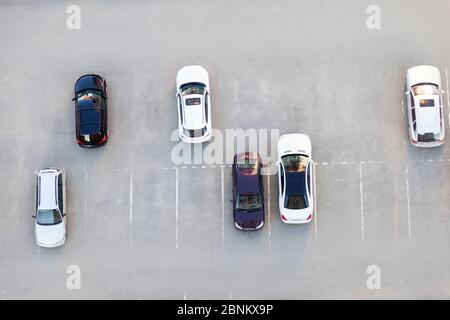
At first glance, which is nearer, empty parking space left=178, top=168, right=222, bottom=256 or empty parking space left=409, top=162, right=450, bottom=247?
empty parking space left=409, top=162, right=450, bottom=247

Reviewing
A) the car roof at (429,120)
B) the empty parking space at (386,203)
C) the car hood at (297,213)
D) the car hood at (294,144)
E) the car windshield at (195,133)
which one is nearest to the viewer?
the car roof at (429,120)

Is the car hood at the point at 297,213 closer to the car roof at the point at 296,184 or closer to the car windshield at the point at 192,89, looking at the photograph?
the car roof at the point at 296,184

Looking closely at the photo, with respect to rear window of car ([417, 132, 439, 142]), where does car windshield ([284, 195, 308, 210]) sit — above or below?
below

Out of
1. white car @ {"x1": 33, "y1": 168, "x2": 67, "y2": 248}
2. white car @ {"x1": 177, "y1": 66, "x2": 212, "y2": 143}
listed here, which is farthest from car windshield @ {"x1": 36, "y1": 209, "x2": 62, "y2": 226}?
white car @ {"x1": 177, "y1": 66, "x2": 212, "y2": 143}

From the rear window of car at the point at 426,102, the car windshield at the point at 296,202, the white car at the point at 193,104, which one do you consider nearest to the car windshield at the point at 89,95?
the white car at the point at 193,104

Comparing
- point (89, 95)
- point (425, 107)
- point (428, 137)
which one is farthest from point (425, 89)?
point (89, 95)

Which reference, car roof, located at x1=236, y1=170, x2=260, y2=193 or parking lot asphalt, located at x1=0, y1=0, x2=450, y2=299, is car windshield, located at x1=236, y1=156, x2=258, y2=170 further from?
parking lot asphalt, located at x1=0, y1=0, x2=450, y2=299
